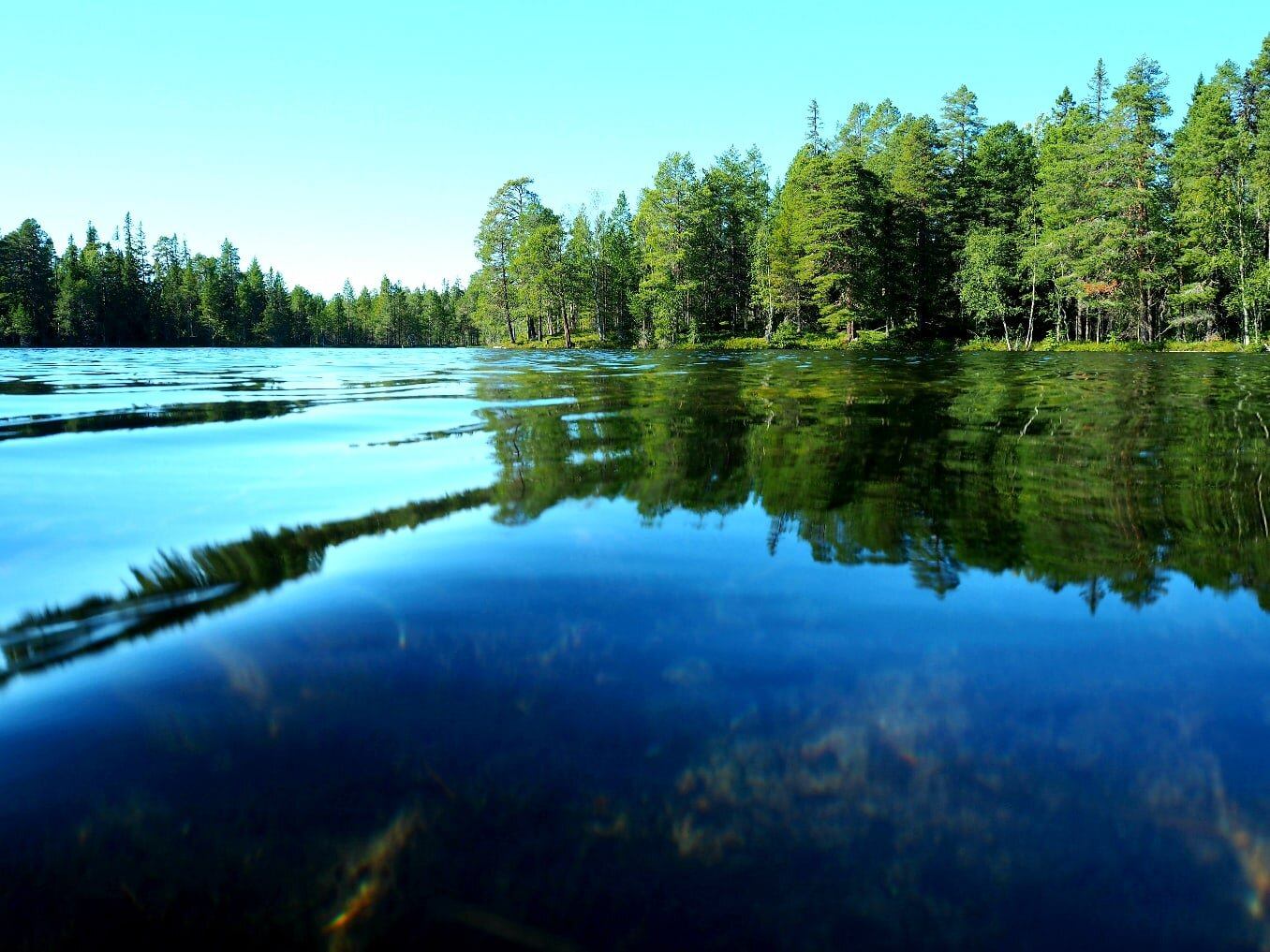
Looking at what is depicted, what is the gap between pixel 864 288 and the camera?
50938 millimetres

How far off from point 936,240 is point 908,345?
1088 cm

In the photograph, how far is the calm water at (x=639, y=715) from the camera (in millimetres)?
1336

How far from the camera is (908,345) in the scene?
51.1 metres

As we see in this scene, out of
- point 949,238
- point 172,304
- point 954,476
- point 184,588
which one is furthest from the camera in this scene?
point 172,304

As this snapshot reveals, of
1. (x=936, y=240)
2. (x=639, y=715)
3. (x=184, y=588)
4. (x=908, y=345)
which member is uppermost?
(x=936, y=240)

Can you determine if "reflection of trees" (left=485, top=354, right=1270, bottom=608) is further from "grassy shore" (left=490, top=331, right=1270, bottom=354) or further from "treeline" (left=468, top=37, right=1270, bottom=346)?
"treeline" (left=468, top=37, right=1270, bottom=346)

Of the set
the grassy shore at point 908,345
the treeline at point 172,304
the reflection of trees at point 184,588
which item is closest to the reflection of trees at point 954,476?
the reflection of trees at point 184,588

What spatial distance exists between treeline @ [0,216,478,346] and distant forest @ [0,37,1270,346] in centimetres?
139

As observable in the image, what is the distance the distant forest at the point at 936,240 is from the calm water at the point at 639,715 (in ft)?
149

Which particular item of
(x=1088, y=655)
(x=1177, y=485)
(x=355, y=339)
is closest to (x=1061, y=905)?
(x=1088, y=655)

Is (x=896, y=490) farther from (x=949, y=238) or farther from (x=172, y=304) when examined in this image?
(x=172, y=304)

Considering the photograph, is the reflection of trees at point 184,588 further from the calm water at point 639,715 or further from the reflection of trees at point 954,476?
the reflection of trees at point 954,476

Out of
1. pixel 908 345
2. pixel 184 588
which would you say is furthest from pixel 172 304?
pixel 184 588

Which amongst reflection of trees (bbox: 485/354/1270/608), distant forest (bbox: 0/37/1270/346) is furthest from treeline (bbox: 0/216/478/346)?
reflection of trees (bbox: 485/354/1270/608)
